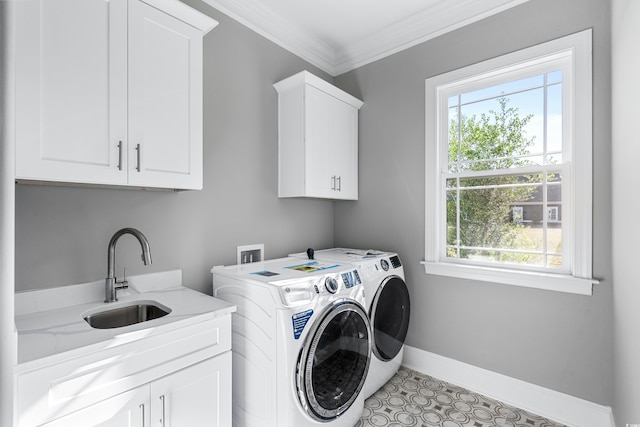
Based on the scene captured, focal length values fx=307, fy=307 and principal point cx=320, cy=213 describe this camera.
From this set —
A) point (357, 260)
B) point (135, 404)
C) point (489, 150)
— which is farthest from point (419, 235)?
point (135, 404)

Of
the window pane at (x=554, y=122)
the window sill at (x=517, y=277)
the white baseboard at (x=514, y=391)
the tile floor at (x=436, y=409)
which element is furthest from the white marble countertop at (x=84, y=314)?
the window pane at (x=554, y=122)

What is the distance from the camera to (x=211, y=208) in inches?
81.4

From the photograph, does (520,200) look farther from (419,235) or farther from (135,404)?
(135,404)

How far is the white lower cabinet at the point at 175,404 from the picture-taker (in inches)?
43.5

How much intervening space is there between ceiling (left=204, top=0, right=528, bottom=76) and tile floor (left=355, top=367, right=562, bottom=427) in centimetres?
271

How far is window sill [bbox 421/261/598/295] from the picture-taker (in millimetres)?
1835

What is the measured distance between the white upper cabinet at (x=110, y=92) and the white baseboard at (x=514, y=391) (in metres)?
2.19

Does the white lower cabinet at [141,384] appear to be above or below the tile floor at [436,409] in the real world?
above

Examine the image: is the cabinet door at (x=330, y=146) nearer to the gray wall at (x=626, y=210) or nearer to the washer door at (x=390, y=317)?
the washer door at (x=390, y=317)

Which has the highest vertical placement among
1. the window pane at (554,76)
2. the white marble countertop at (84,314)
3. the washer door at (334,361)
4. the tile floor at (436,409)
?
the window pane at (554,76)

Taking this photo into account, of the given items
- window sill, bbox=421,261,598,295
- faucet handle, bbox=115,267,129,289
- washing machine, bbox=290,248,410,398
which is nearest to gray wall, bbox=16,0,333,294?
faucet handle, bbox=115,267,129,289

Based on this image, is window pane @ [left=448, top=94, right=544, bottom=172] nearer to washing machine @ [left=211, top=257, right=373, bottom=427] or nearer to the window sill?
the window sill

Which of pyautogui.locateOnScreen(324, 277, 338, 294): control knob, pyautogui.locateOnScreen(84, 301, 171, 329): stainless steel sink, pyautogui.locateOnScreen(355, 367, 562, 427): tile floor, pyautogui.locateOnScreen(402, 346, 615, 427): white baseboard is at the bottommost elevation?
pyautogui.locateOnScreen(355, 367, 562, 427): tile floor

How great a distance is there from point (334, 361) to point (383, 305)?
2.14ft
